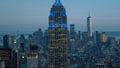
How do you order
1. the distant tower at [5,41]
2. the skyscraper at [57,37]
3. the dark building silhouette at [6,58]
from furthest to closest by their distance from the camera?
1. the skyscraper at [57,37]
2. the distant tower at [5,41]
3. the dark building silhouette at [6,58]

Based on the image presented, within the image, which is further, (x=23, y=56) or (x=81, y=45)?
(x=81, y=45)

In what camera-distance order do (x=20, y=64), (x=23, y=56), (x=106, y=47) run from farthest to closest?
1. (x=106, y=47)
2. (x=23, y=56)
3. (x=20, y=64)

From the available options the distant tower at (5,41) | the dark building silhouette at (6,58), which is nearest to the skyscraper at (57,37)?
the distant tower at (5,41)

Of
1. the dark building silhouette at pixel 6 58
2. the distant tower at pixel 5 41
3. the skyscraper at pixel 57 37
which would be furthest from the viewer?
the skyscraper at pixel 57 37

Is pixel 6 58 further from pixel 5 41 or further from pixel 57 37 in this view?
pixel 57 37

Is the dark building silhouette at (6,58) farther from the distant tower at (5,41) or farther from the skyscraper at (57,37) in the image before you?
the skyscraper at (57,37)

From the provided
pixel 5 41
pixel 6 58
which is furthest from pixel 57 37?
pixel 6 58

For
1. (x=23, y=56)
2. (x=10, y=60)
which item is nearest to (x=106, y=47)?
(x=23, y=56)

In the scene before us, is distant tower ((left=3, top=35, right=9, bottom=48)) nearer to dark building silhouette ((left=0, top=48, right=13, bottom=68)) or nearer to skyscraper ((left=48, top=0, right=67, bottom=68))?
dark building silhouette ((left=0, top=48, right=13, bottom=68))

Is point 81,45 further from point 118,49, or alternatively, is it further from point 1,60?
Result: point 1,60
